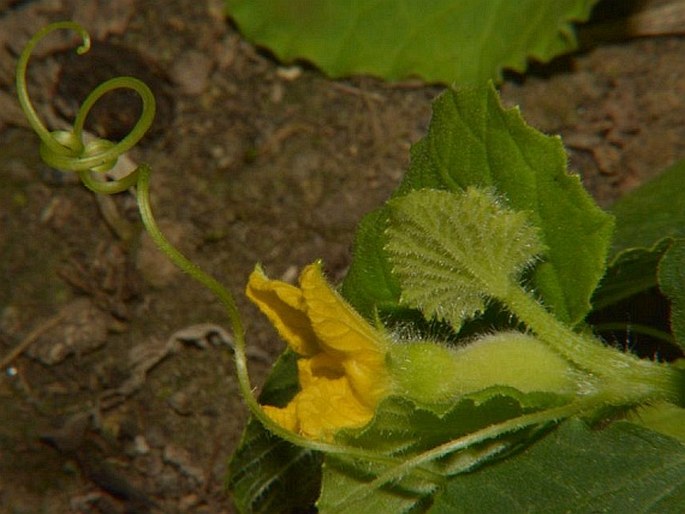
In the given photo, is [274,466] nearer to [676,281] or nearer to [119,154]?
[119,154]

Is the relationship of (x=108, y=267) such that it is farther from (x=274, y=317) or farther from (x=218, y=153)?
(x=274, y=317)

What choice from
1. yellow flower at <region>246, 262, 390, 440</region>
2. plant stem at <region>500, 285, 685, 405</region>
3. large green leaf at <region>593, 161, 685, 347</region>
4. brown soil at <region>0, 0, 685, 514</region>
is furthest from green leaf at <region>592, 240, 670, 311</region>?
brown soil at <region>0, 0, 685, 514</region>

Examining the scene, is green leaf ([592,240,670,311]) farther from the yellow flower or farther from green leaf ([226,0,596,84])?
green leaf ([226,0,596,84])

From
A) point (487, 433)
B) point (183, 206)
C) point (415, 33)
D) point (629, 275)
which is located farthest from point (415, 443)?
point (415, 33)

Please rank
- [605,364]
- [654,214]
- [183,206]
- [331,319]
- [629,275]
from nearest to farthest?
[331,319] → [605,364] → [629,275] → [654,214] → [183,206]

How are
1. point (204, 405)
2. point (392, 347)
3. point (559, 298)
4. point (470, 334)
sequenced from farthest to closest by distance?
1. point (204, 405)
2. point (470, 334)
3. point (559, 298)
4. point (392, 347)

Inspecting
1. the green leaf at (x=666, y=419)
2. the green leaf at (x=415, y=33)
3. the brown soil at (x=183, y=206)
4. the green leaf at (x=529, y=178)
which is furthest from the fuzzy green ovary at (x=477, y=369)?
the green leaf at (x=415, y=33)

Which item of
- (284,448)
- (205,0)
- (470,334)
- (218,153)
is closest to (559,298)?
(470,334)
